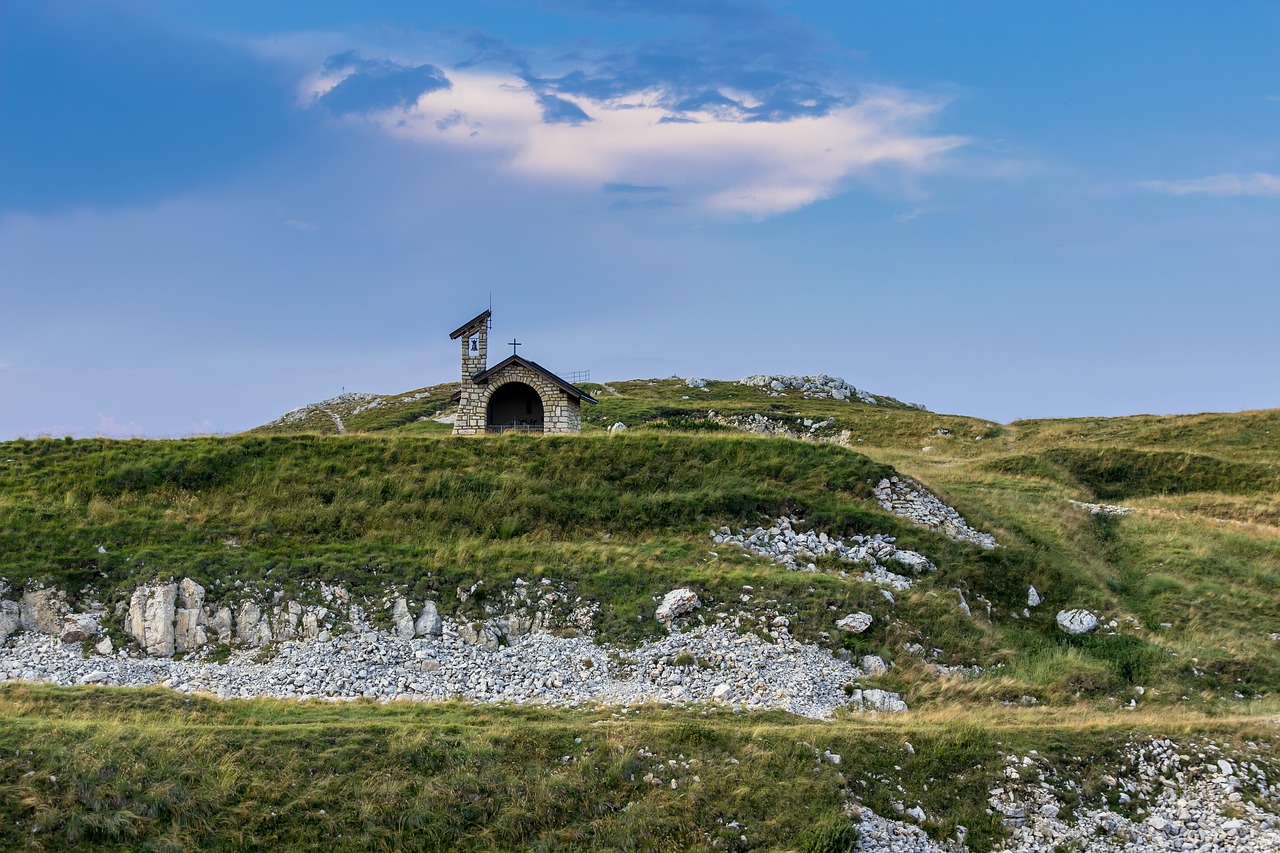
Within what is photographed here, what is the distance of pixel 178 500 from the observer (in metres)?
37.3

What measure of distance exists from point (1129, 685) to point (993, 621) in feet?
16.9

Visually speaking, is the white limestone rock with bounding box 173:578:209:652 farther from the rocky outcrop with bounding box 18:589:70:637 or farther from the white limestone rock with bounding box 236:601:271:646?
the rocky outcrop with bounding box 18:589:70:637

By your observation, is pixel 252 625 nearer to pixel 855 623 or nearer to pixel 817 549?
pixel 855 623

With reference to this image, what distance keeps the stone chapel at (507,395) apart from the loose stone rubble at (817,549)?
1553cm

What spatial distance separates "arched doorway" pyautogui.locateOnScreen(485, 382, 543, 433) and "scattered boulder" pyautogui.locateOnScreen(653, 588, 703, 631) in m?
21.6

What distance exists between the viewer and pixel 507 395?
168 feet

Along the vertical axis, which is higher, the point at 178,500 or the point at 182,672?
the point at 178,500

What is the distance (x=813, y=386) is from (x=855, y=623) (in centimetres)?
7611

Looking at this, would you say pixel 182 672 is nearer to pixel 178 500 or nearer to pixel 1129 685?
pixel 178 500

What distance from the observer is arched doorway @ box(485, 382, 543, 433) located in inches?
1993

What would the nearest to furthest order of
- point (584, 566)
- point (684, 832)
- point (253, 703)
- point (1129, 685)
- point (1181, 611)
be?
1. point (684, 832)
2. point (253, 703)
3. point (1129, 685)
4. point (584, 566)
5. point (1181, 611)

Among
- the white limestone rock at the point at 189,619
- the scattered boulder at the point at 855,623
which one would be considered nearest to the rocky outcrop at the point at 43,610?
the white limestone rock at the point at 189,619

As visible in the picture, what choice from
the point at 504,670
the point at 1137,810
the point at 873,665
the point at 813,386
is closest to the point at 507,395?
the point at 504,670

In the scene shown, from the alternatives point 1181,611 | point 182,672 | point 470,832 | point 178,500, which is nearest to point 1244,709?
point 1181,611
